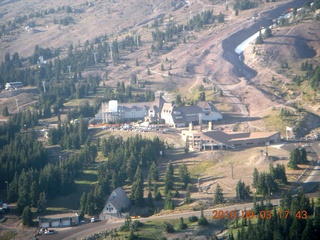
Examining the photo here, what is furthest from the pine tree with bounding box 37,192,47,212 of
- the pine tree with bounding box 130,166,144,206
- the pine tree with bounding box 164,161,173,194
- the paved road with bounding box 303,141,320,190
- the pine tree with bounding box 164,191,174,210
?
the paved road with bounding box 303,141,320,190

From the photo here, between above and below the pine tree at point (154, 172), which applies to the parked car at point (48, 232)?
below

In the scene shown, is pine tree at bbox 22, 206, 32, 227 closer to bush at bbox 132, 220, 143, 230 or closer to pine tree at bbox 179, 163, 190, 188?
bush at bbox 132, 220, 143, 230

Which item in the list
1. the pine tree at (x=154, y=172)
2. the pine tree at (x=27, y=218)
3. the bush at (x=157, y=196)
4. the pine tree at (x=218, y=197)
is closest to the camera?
the pine tree at (x=218, y=197)

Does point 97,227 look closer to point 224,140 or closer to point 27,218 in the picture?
point 27,218

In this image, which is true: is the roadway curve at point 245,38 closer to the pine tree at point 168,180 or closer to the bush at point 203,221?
the pine tree at point 168,180

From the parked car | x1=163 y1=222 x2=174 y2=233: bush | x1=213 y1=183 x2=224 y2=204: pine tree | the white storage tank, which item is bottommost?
the parked car

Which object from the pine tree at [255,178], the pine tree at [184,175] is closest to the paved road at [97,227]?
the pine tree at [255,178]

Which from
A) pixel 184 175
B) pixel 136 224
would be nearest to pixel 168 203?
pixel 136 224

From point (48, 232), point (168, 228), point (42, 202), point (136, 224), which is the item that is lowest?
point (48, 232)

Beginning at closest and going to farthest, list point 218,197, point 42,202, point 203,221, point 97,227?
point 203,221
point 97,227
point 218,197
point 42,202
